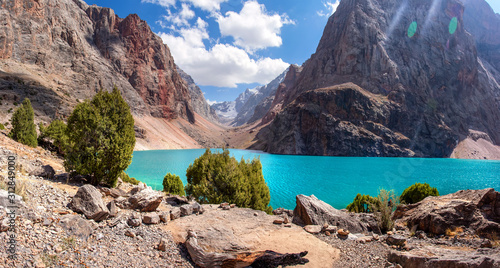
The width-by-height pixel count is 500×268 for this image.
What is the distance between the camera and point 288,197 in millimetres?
26391

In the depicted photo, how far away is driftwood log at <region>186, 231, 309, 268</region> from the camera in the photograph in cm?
688

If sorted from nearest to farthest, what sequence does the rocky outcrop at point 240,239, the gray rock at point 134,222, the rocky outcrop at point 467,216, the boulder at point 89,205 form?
the rocky outcrop at point 240,239 → the boulder at point 89,205 → the gray rock at point 134,222 → the rocky outcrop at point 467,216

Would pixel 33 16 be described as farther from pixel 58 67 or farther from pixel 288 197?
pixel 288 197

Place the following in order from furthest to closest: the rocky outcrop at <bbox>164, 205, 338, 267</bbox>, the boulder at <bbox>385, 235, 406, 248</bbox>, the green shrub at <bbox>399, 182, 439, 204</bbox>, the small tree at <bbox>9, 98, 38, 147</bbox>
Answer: the small tree at <bbox>9, 98, 38, 147</bbox> < the green shrub at <bbox>399, 182, 439, 204</bbox> < the boulder at <bbox>385, 235, 406, 248</bbox> < the rocky outcrop at <bbox>164, 205, 338, 267</bbox>

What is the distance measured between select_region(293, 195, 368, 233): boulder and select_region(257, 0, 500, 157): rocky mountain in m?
118

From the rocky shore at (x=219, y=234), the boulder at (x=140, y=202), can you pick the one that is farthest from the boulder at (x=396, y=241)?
the boulder at (x=140, y=202)

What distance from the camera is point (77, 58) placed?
123688 mm

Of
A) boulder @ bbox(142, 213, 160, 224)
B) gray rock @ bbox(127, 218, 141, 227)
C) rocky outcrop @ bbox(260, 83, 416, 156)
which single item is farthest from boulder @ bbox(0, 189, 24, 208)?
rocky outcrop @ bbox(260, 83, 416, 156)

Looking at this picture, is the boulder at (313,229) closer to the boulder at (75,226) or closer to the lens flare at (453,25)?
the boulder at (75,226)

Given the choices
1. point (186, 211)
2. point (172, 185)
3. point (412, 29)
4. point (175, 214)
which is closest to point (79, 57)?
A: point (172, 185)

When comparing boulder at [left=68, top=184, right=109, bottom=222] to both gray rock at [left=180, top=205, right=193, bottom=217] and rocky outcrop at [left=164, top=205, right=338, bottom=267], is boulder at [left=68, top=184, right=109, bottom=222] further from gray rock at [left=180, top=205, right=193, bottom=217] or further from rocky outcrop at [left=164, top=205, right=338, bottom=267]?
gray rock at [left=180, top=205, right=193, bottom=217]

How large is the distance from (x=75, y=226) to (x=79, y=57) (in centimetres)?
15362

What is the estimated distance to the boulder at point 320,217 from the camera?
1133 centimetres

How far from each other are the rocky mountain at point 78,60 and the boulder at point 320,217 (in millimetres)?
74159
